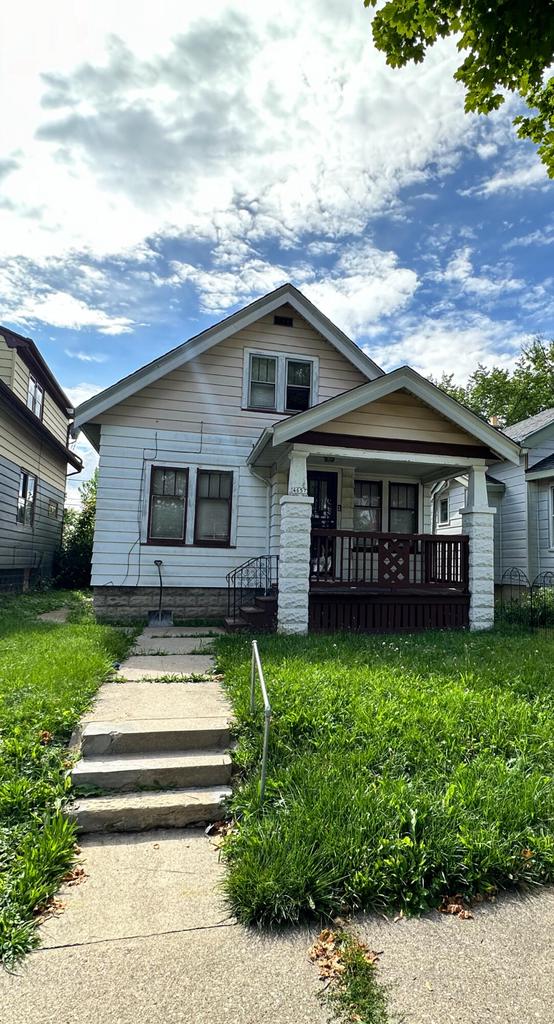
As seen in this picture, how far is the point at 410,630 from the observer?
859cm

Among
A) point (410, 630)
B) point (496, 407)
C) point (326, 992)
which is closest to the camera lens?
point (326, 992)

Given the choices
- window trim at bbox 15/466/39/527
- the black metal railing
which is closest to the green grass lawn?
the black metal railing

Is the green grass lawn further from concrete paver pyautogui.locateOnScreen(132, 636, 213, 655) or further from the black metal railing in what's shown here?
the black metal railing

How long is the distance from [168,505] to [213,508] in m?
0.91

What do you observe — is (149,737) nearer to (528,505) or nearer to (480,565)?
(480,565)

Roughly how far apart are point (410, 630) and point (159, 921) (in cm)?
686

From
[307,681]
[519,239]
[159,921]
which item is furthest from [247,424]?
[159,921]

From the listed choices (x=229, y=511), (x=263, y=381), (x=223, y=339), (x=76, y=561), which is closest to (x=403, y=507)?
(x=229, y=511)

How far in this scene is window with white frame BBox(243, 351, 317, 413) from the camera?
10.7 meters

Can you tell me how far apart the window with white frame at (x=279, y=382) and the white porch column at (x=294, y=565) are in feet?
11.2

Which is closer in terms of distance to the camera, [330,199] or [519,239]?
[330,199]

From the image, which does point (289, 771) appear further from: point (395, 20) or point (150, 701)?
point (395, 20)

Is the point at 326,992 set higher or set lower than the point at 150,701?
lower

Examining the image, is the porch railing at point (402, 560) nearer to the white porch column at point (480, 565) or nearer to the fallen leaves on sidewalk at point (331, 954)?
the white porch column at point (480, 565)
